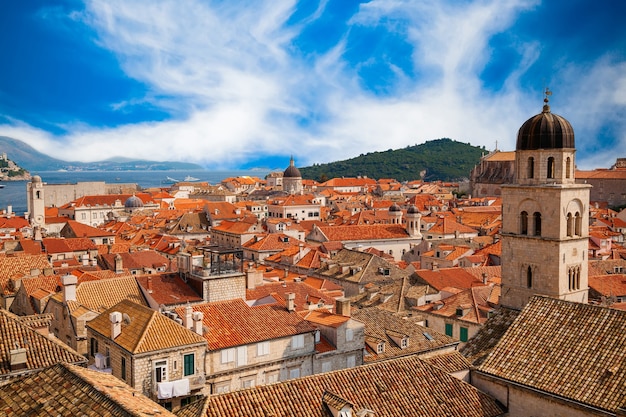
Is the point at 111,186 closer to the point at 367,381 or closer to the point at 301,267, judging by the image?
the point at 301,267

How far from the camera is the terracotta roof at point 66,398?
11781mm

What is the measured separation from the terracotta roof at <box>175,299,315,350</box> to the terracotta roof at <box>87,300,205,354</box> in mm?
1457

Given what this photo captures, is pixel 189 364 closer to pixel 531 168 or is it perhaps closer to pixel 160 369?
pixel 160 369

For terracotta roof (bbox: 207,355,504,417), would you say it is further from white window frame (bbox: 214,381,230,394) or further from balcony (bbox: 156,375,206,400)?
white window frame (bbox: 214,381,230,394)

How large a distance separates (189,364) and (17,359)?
744 cm

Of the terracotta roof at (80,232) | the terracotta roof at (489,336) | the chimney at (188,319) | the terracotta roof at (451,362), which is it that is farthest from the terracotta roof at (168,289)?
the terracotta roof at (80,232)

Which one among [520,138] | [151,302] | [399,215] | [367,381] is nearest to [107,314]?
[151,302]

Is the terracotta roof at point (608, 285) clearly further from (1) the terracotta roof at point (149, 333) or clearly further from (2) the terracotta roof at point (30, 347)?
(2) the terracotta roof at point (30, 347)

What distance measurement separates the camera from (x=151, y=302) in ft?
111

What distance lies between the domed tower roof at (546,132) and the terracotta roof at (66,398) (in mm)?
22216

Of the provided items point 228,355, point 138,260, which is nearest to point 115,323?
point 228,355

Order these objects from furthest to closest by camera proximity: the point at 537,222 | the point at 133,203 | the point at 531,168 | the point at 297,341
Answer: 1. the point at 133,203
2. the point at 531,168
3. the point at 537,222
4. the point at 297,341

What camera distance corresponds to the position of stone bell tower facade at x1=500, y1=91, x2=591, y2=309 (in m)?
28.9

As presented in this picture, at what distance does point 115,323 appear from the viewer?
2448cm
